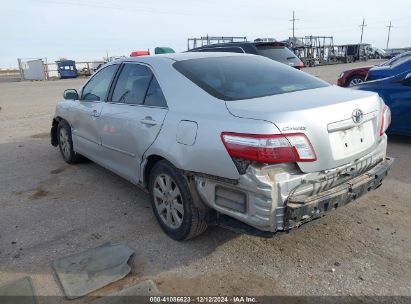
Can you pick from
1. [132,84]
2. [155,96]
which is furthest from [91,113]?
[155,96]

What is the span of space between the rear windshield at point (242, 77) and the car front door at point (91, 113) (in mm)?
1393

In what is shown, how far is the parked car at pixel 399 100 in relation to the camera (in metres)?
6.09

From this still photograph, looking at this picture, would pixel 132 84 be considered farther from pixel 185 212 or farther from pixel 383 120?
pixel 383 120

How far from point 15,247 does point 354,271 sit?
2953 millimetres

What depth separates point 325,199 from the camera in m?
2.65

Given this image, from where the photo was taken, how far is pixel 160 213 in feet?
11.6

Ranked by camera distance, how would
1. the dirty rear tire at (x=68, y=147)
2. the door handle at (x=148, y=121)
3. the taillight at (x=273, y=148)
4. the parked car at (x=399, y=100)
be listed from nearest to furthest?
the taillight at (x=273, y=148) < the door handle at (x=148, y=121) < the dirty rear tire at (x=68, y=147) < the parked car at (x=399, y=100)

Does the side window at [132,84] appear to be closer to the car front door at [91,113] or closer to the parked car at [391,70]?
the car front door at [91,113]

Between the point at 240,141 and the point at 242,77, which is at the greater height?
the point at 242,77

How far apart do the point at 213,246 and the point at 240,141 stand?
1.21 m

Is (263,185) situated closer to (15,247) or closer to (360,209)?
(360,209)

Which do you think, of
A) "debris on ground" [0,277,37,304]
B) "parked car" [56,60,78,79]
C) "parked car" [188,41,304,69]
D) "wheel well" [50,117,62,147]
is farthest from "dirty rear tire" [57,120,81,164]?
"parked car" [56,60,78,79]

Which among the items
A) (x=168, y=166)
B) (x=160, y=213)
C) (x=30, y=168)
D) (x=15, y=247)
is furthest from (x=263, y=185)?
(x=30, y=168)

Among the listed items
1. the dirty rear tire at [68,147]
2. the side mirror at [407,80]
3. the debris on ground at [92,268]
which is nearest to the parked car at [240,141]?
the debris on ground at [92,268]
